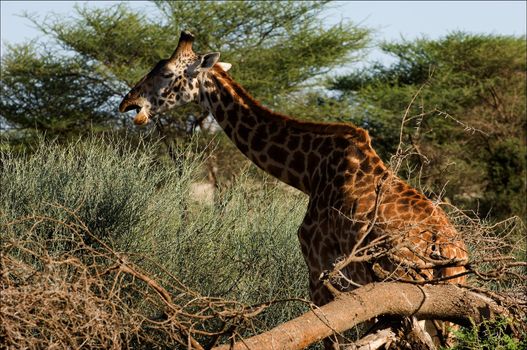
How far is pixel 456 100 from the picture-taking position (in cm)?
2077

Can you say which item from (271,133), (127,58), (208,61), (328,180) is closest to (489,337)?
(328,180)

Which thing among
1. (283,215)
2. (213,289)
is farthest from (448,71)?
(213,289)

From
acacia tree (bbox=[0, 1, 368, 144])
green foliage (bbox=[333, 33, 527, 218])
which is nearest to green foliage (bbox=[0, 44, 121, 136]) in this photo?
acacia tree (bbox=[0, 1, 368, 144])

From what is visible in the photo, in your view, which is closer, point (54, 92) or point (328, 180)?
point (328, 180)

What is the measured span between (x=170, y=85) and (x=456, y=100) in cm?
1436

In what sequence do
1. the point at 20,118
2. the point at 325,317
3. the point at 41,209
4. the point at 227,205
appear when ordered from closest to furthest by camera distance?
the point at 325,317 → the point at 41,209 → the point at 227,205 → the point at 20,118

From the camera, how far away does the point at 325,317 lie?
4.52 metres

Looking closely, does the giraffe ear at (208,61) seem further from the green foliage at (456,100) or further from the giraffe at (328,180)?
the green foliage at (456,100)

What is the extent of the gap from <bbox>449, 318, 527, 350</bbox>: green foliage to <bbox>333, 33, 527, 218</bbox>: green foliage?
12034 millimetres

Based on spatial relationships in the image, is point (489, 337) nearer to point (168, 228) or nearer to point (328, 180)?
point (328, 180)

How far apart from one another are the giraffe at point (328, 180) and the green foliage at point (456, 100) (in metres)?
10.6

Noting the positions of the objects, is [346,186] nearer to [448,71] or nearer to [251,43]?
[251,43]

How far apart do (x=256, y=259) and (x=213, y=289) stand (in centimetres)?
49

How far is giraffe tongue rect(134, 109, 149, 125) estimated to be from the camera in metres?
6.99
